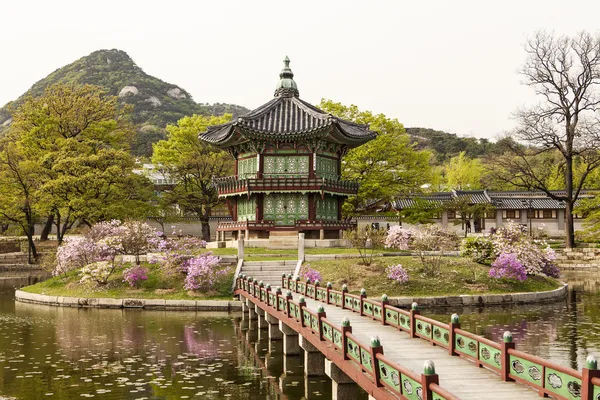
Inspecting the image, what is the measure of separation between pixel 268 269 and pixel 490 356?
26.0 m

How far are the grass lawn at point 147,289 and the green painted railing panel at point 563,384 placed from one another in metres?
25.3

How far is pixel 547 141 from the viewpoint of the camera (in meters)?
56.9

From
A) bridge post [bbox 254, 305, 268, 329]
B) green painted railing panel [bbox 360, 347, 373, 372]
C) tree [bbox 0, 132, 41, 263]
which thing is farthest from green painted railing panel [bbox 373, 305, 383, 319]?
tree [bbox 0, 132, 41, 263]

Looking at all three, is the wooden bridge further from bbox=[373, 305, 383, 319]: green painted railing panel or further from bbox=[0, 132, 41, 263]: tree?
bbox=[0, 132, 41, 263]: tree

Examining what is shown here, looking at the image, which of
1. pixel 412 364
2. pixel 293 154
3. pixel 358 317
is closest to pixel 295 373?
pixel 358 317

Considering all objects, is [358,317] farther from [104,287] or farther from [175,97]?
[175,97]

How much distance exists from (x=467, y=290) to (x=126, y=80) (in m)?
168

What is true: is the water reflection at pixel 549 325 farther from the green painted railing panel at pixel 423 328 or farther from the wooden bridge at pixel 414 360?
the wooden bridge at pixel 414 360

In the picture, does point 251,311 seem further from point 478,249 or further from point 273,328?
point 478,249

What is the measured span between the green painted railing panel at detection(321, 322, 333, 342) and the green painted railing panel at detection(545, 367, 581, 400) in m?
6.10

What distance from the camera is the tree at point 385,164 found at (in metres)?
55.4

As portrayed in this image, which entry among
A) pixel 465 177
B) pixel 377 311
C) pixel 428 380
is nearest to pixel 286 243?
pixel 377 311

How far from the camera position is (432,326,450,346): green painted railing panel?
14242 mm

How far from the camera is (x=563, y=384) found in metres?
9.14
